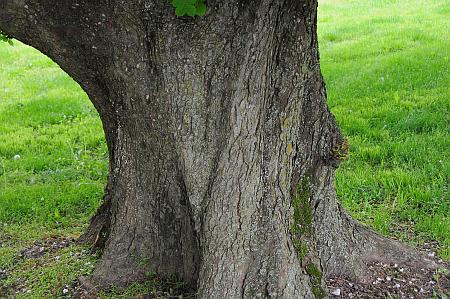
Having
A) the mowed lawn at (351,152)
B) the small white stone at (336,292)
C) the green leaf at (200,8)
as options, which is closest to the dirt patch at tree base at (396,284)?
the small white stone at (336,292)

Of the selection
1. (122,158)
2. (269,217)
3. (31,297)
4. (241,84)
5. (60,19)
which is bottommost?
(31,297)

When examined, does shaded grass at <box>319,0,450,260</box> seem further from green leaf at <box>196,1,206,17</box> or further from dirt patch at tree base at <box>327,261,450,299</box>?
green leaf at <box>196,1,206,17</box>

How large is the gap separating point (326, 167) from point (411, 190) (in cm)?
162

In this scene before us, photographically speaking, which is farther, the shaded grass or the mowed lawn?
the shaded grass

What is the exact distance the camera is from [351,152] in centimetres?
586

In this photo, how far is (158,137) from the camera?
328 centimetres

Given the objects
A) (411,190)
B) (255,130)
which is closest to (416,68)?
(411,190)

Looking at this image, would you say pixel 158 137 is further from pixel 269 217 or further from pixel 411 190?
pixel 411 190

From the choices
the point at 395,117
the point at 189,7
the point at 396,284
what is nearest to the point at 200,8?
the point at 189,7

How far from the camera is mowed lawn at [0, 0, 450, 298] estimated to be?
4.38m

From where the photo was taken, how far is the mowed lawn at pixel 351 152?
4.38 m

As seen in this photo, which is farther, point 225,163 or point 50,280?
point 50,280

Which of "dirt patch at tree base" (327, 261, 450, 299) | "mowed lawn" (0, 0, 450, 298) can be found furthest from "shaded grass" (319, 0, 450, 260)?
"dirt patch at tree base" (327, 261, 450, 299)

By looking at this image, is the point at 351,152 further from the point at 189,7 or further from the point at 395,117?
the point at 189,7
